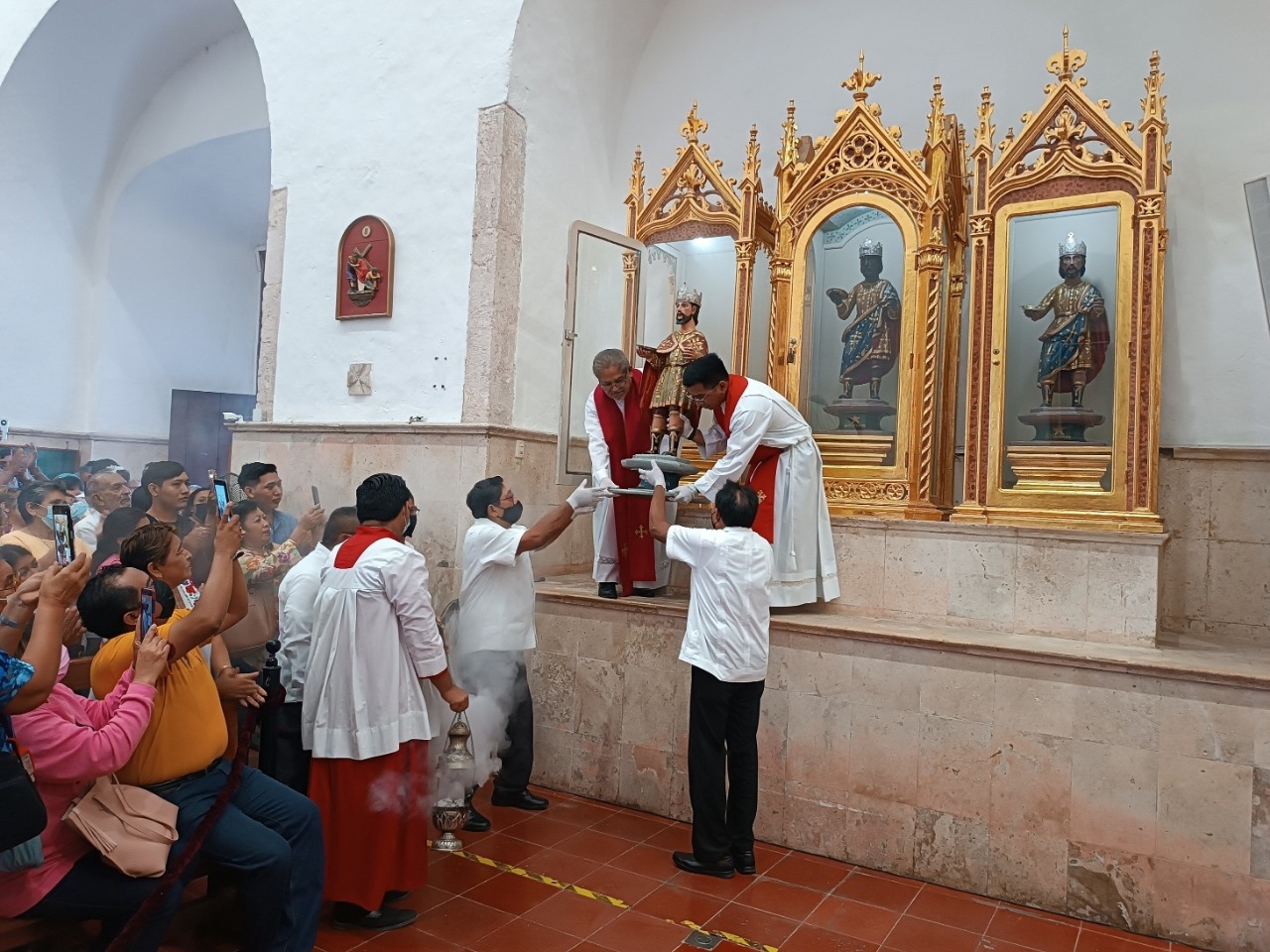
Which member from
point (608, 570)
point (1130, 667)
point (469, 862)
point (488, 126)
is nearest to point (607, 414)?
point (608, 570)

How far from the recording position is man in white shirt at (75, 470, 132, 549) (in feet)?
18.9

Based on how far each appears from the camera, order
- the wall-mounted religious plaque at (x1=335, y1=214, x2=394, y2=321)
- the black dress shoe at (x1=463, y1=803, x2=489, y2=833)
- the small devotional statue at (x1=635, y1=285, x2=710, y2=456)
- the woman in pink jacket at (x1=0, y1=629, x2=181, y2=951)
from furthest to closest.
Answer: the wall-mounted religious plaque at (x1=335, y1=214, x2=394, y2=321)
the small devotional statue at (x1=635, y1=285, x2=710, y2=456)
the black dress shoe at (x1=463, y1=803, x2=489, y2=833)
the woman in pink jacket at (x1=0, y1=629, x2=181, y2=951)

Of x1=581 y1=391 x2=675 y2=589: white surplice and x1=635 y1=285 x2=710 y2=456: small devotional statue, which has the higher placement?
x1=635 y1=285 x2=710 y2=456: small devotional statue

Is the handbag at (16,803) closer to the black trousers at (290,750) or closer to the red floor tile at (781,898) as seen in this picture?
the black trousers at (290,750)

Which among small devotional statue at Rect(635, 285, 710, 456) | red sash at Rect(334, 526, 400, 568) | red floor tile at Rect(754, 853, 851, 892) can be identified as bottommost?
red floor tile at Rect(754, 853, 851, 892)

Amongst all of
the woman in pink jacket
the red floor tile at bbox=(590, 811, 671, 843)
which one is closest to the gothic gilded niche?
the red floor tile at bbox=(590, 811, 671, 843)

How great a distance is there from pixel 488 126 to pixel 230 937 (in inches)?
208

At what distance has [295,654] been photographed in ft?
13.4

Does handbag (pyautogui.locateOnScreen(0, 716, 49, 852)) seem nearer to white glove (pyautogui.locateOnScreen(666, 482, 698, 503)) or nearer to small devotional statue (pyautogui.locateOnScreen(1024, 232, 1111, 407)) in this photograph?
white glove (pyautogui.locateOnScreen(666, 482, 698, 503))

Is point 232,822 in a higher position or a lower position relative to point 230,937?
higher

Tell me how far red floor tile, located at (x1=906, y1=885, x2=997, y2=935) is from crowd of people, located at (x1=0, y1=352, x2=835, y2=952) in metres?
0.81

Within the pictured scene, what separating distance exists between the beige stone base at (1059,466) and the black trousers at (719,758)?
2274 mm

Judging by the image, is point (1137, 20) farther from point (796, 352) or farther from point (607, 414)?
point (607, 414)

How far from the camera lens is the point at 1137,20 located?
6.21 meters
